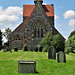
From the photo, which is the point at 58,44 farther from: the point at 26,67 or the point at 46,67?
the point at 26,67

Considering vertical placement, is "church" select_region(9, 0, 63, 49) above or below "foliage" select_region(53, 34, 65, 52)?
above

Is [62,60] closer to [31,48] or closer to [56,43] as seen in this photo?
[56,43]

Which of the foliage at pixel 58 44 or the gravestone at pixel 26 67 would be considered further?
the foliage at pixel 58 44

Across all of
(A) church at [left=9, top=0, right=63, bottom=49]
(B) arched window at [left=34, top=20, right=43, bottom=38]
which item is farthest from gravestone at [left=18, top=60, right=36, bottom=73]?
(B) arched window at [left=34, top=20, right=43, bottom=38]

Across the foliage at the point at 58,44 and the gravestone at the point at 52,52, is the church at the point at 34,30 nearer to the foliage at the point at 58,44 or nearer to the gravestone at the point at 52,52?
the foliage at the point at 58,44

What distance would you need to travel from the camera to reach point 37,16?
1527 inches

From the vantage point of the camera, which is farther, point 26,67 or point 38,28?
point 38,28

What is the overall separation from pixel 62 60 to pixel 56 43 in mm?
18141

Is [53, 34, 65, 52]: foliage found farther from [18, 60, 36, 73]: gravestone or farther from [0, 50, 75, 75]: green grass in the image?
[18, 60, 36, 73]: gravestone

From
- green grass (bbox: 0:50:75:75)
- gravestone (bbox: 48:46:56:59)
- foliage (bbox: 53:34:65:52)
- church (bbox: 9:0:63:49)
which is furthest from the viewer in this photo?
church (bbox: 9:0:63:49)

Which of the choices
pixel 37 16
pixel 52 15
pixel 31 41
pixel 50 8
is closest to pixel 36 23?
pixel 37 16

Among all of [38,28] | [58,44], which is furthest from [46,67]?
[38,28]

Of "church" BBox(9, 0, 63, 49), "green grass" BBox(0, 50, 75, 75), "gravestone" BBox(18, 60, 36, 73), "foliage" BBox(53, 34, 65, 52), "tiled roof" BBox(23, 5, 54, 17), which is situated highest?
"tiled roof" BBox(23, 5, 54, 17)

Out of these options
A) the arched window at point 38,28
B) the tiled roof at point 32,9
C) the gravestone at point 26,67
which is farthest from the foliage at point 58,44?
the gravestone at point 26,67
